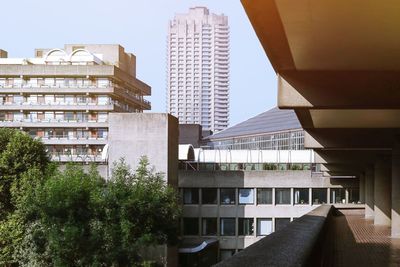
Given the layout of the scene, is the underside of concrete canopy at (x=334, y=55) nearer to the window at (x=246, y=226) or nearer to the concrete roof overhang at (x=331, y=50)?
the concrete roof overhang at (x=331, y=50)

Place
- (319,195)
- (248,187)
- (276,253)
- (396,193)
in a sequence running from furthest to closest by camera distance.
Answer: (319,195) → (248,187) → (396,193) → (276,253)

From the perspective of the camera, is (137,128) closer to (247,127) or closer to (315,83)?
(315,83)

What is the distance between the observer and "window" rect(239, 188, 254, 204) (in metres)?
63.9

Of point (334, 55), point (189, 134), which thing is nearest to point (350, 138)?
point (334, 55)

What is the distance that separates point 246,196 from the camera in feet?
210

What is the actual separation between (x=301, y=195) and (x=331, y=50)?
174ft

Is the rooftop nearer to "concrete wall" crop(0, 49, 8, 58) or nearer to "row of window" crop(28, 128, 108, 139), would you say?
"row of window" crop(28, 128, 108, 139)

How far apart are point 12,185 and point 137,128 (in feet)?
43.5

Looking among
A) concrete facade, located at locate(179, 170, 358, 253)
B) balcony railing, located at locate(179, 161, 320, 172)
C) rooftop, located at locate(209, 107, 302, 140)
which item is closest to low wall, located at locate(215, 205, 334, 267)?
concrete facade, located at locate(179, 170, 358, 253)

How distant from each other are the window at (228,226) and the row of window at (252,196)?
1472 millimetres

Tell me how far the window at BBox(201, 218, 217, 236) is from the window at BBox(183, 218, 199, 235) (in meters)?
0.52

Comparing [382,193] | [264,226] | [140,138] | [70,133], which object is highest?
[70,133]

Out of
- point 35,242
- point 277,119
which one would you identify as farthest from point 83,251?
point 277,119

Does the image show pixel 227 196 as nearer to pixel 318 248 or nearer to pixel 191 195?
pixel 191 195
